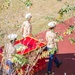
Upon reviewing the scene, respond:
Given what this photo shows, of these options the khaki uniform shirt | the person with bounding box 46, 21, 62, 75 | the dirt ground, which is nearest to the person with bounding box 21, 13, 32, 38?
the khaki uniform shirt

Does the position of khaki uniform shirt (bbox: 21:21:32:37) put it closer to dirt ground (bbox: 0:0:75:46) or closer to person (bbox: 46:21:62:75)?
person (bbox: 46:21:62:75)

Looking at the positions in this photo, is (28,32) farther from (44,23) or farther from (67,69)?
(44,23)

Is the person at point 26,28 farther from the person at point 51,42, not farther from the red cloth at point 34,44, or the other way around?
the person at point 51,42

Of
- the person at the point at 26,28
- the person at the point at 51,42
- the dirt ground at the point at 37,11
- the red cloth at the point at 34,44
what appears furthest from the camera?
the dirt ground at the point at 37,11

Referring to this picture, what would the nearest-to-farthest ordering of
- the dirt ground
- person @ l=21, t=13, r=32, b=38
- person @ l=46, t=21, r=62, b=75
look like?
person @ l=46, t=21, r=62, b=75, person @ l=21, t=13, r=32, b=38, the dirt ground

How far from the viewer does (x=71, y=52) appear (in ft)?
45.5

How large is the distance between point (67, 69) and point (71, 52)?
5.44 ft

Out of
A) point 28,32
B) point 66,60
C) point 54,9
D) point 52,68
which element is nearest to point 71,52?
point 66,60

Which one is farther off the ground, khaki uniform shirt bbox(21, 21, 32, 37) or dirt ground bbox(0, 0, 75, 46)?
khaki uniform shirt bbox(21, 21, 32, 37)

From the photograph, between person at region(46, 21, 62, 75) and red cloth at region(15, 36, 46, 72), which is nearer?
red cloth at region(15, 36, 46, 72)

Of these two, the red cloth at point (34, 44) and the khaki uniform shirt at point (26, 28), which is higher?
the khaki uniform shirt at point (26, 28)

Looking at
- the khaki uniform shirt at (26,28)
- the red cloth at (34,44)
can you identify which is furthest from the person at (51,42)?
the khaki uniform shirt at (26,28)

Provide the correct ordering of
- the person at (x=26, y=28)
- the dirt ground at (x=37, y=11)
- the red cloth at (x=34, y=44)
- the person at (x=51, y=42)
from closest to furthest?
the red cloth at (x=34, y=44)
the person at (x=51, y=42)
the person at (x=26, y=28)
the dirt ground at (x=37, y=11)

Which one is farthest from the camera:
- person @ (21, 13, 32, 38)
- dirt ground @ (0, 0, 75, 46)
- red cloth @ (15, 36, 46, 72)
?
dirt ground @ (0, 0, 75, 46)
